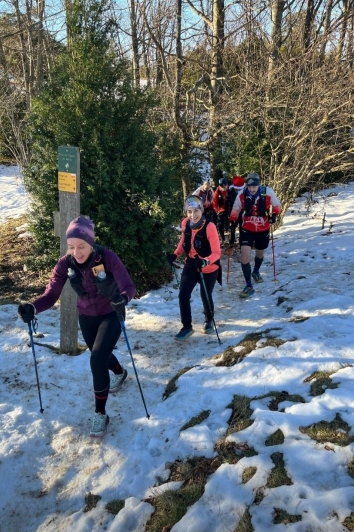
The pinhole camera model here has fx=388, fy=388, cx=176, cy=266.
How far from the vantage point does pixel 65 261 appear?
381 centimetres

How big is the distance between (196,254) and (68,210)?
1.82 meters

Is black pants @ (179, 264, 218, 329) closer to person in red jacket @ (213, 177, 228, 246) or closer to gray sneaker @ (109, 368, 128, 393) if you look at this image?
gray sneaker @ (109, 368, 128, 393)

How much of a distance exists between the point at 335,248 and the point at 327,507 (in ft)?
24.4

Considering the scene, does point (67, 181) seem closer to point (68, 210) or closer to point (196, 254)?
point (68, 210)

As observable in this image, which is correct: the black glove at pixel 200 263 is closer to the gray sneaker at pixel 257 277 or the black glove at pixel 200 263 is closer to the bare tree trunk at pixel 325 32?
the gray sneaker at pixel 257 277

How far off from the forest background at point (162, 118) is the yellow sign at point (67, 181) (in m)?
1.80

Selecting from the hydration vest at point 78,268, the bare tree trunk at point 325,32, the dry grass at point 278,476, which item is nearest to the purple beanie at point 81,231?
the hydration vest at point 78,268

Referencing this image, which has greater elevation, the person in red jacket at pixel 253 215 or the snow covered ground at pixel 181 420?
the person in red jacket at pixel 253 215

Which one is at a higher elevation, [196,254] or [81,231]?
[81,231]

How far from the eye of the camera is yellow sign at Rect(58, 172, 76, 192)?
4783mm

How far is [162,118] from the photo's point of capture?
531 inches

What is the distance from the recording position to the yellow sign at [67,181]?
478 centimetres

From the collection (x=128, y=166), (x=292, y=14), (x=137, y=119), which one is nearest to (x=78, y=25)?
(x=137, y=119)

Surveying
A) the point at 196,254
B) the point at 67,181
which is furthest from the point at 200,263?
the point at 67,181
